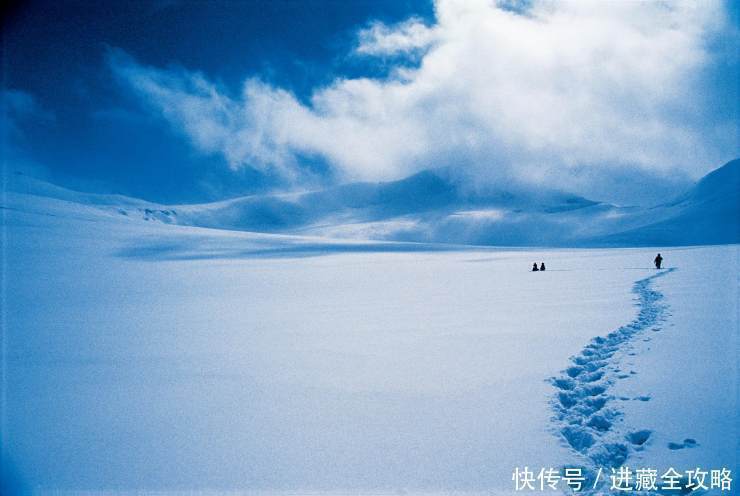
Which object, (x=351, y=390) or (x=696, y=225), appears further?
(x=696, y=225)

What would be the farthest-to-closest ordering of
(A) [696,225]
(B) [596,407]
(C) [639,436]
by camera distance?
1. (A) [696,225]
2. (B) [596,407]
3. (C) [639,436]

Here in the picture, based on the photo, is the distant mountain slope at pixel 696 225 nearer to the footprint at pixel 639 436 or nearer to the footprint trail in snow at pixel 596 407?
the footprint trail in snow at pixel 596 407

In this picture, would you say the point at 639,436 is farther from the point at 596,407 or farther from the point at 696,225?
the point at 696,225

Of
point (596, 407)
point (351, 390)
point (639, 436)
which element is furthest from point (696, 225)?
point (351, 390)

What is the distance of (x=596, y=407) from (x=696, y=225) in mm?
153777

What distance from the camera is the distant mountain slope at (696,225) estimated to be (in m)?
110

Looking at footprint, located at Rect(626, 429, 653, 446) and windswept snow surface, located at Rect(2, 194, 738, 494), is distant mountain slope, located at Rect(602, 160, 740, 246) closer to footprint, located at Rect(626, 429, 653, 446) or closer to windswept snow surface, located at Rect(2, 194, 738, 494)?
windswept snow surface, located at Rect(2, 194, 738, 494)

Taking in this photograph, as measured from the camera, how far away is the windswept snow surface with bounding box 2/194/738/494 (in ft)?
11.8

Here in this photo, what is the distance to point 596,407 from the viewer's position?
4.36 meters

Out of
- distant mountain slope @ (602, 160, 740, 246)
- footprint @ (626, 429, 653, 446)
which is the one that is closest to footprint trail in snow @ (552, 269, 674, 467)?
footprint @ (626, 429, 653, 446)

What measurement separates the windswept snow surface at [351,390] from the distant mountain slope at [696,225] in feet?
400

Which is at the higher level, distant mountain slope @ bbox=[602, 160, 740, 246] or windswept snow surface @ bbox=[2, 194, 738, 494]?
distant mountain slope @ bbox=[602, 160, 740, 246]

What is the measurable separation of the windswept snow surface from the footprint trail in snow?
34 millimetres

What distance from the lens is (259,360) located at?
6.25 metres
